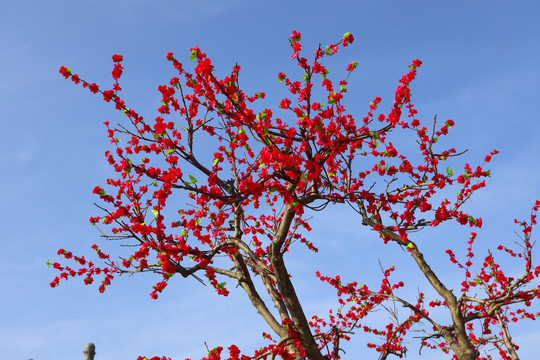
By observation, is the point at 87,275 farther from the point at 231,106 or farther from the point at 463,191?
the point at 463,191

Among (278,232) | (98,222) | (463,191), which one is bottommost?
(278,232)

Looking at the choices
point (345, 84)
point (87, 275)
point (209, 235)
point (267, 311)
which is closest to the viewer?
point (345, 84)

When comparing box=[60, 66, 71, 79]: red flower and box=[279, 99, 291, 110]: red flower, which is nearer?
box=[279, 99, 291, 110]: red flower

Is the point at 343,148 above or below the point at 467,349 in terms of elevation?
above

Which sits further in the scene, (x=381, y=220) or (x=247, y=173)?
(x=381, y=220)

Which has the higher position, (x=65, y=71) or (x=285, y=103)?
(x=65, y=71)

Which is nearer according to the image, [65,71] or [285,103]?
[285,103]

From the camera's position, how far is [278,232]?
22.6ft

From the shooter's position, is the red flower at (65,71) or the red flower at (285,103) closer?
the red flower at (285,103)

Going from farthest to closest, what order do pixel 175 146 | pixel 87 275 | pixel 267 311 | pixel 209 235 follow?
pixel 87 275 < pixel 209 235 < pixel 267 311 < pixel 175 146

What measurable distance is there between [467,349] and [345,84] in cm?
616

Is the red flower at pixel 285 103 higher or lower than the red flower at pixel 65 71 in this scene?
lower

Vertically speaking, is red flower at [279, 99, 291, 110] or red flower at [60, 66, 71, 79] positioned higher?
red flower at [60, 66, 71, 79]

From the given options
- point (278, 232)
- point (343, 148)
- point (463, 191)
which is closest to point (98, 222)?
point (278, 232)
